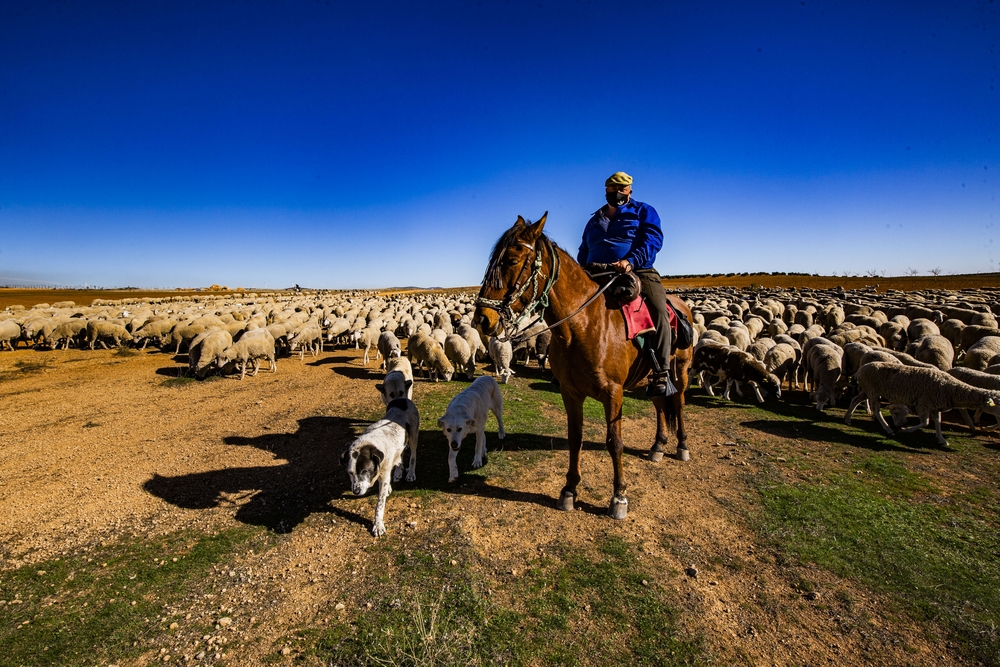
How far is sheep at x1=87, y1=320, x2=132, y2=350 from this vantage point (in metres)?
21.5

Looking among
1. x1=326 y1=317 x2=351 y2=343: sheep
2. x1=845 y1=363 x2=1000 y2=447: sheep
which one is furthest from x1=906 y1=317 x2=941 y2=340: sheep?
x1=326 y1=317 x2=351 y2=343: sheep

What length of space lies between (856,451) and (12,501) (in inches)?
587

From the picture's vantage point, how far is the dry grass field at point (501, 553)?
3.67m

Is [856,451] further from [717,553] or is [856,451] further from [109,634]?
[109,634]

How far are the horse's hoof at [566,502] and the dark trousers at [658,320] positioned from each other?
7.58ft

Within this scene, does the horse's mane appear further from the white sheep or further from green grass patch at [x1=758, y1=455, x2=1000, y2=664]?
the white sheep

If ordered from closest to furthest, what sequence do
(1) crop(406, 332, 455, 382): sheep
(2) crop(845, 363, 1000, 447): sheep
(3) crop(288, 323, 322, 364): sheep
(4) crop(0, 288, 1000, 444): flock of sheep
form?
(2) crop(845, 363, 1000, 447): sheep < (4) crop(0, 288, 1000, 444): flock of sheep < (1) crop(406, 332, 455, 382): sheep < (3) crop(288, 323, 322, 364): sheep

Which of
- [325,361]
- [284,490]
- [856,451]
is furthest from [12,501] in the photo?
[856,451]

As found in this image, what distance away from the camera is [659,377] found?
607 cm

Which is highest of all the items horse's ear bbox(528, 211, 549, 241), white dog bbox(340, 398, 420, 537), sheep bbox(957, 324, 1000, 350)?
horse's ear bbox(528, 211, 549, 241)

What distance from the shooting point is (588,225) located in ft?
20.2

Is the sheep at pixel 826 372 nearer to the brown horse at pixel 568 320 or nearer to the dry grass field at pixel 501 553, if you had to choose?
the dry grass field at pixel 501 553

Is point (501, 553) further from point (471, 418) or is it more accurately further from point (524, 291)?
point (524, 291)

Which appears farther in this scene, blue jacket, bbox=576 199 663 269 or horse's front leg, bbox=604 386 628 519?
blue jacket, bbox=576 199 663 269
